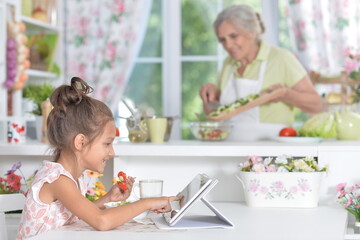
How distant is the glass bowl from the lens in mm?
2949

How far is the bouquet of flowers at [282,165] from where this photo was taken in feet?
7.68

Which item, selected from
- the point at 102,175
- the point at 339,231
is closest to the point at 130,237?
the point at 339,231

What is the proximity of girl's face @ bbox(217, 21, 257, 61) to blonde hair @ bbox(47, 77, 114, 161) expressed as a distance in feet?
6.13

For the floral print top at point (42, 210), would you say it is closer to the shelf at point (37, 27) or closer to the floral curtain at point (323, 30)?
the shelf at point (37, 27)

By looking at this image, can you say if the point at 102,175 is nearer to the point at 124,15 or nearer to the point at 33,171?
the point at 33,171

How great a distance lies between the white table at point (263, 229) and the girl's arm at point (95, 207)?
0.03 meters

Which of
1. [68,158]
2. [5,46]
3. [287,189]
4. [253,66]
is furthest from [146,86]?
[68,158]

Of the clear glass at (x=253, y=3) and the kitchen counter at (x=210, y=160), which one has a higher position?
the clear glass at (x=253, y=3)

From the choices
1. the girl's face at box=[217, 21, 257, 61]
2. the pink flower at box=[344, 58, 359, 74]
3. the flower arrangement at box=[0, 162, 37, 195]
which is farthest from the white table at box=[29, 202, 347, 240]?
the pink flower at box=[344, 58, 359, 74]

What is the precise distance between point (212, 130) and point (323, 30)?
2.00 m

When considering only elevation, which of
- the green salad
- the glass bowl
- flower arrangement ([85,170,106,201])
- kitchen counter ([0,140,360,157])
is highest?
the green salad

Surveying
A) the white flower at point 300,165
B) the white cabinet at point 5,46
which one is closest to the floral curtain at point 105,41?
the white cabinet at point 5,46

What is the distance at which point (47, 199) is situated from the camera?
1.94 meters

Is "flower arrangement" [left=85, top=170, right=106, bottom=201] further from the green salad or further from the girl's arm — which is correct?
the green salad
